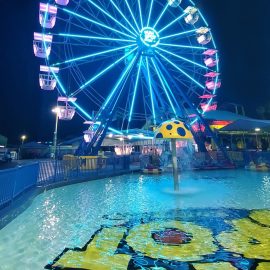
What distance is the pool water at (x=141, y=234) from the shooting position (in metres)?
3.63

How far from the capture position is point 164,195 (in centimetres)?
875

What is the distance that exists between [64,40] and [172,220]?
16112mm

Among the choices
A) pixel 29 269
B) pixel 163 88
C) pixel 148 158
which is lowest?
pixel 29 269

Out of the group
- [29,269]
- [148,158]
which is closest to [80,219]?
[29,269]

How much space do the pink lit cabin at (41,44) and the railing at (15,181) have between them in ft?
33.4

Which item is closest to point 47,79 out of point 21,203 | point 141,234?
point 21,203

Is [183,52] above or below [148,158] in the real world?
above

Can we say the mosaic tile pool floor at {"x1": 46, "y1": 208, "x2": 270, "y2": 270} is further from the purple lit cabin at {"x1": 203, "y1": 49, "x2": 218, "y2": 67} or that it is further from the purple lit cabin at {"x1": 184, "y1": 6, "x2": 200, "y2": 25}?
the purple lit cabin at {"x1": 184, "y1": 6, "x2": 200, "y2": 25}

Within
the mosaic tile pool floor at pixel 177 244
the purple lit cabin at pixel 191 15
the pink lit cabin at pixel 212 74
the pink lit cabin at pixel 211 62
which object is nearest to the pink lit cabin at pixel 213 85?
the pink lit cabin at pixel 212 74

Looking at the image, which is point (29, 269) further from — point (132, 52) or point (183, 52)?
point (183, 52)

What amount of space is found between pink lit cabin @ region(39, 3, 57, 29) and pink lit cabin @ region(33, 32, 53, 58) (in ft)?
2.27

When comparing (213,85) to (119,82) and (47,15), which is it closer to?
(119,82)

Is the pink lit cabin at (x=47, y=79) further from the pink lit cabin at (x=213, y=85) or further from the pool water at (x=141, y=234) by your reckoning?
the pink lit cabin at (x=213, y=85)

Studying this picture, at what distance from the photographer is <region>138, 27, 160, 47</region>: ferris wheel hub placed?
68.7ft
